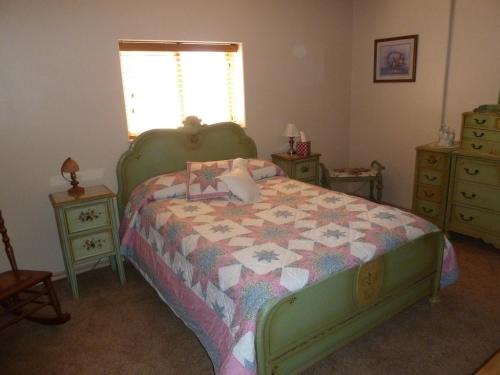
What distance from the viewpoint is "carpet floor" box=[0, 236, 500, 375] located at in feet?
7.03

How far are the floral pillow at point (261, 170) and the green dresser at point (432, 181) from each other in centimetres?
134

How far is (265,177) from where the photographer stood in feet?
11.7

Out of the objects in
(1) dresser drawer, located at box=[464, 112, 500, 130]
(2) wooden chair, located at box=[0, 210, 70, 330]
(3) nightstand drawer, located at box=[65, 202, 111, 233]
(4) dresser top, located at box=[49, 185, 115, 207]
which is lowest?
(2) wooden chair, located at box=[0, 210, 70, 330]

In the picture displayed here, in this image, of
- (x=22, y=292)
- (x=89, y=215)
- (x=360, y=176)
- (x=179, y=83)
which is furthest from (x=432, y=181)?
(x=22, y=292)

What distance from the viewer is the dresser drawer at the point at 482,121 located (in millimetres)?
3112

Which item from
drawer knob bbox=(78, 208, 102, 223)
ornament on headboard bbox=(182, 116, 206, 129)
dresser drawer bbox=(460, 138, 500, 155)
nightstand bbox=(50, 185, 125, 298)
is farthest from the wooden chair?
dresser drawer bbox=(460, 138, 500, 155)

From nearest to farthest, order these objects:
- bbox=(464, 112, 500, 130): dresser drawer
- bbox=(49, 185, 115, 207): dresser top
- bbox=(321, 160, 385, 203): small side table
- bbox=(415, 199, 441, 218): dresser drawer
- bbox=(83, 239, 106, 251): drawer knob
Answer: bbox=(49, 185, 115, 207): dresser top
bbox=(83, 239, 106, 251): drawer knob
bbox=(464, 112, 500, 130): dresser drawer
bbox=(415, 199, 441, 218): dresser drawer
bbox=(321, 160, 385, 203): small side table

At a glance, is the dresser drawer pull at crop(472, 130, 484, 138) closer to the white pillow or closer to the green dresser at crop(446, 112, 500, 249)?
the green dresser at crop(446, 112, 500, 249)

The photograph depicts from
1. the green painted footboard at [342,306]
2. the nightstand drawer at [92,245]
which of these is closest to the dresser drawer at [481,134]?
the green painted footboard at [342,306]

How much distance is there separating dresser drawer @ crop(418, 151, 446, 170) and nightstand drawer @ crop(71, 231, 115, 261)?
9.36 feet

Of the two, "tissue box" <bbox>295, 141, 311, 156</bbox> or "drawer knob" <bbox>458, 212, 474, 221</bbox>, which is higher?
"tissue box" <bbox>295, 141, 311, 156</bbox>

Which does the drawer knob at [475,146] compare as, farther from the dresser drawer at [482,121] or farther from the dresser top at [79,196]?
the dresser top at [79,196]

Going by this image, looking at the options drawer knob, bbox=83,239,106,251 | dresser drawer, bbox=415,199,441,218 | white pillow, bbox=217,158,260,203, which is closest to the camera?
drawer knob, bbox=83,239,106,251

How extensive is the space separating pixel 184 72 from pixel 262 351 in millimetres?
2646
